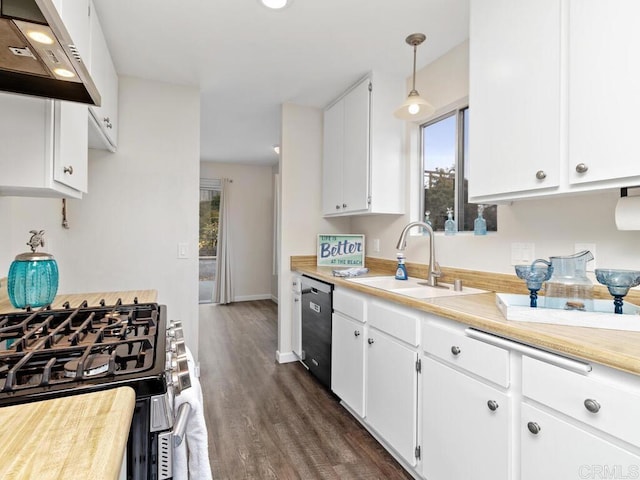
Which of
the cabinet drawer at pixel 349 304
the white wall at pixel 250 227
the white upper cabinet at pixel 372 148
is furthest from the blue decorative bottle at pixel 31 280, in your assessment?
the white wall at pixel 250 227

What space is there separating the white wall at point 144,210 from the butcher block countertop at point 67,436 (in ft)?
7.10

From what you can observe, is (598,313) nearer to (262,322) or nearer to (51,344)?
(51,344)

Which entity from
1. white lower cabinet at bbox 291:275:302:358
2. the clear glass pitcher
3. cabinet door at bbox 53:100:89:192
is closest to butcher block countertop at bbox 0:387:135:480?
cabinet door at bbox 53:100:89:192

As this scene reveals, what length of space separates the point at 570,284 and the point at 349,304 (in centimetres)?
117

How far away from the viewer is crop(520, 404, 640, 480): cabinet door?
0.86m

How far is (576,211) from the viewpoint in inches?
60.4

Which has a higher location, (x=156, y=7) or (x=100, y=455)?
(x=156, y=7)

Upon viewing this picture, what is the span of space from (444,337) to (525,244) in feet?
2.44

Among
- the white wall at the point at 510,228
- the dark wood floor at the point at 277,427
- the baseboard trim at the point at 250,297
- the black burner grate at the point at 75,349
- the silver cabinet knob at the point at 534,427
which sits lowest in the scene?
the dark wood floor at the point at 277,427

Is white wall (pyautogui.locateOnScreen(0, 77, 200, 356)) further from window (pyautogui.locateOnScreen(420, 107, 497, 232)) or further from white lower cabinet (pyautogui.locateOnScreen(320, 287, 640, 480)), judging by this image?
window (pyautogui.locateOnScreen(420, 107, 497, 232))

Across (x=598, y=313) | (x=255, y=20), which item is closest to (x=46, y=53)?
(x=255, y=20)

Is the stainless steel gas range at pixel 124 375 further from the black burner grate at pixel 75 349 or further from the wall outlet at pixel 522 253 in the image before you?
the wall outlet at pixel 522 253

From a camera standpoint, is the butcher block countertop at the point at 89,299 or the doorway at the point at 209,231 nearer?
the butcher block countertop at the point at 89,299

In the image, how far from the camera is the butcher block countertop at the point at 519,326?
2.92 ft
